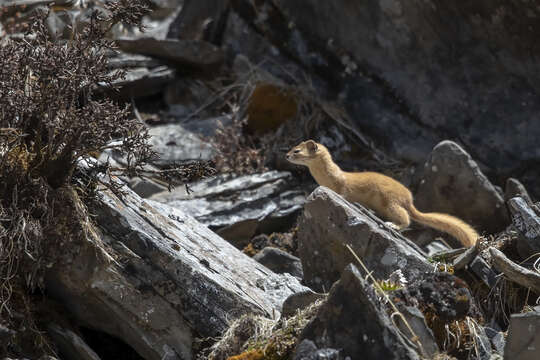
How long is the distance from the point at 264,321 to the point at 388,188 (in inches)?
152

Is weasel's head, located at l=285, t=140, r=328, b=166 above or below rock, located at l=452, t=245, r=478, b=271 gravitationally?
below

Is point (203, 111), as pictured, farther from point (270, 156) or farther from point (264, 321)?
point (264, 321)

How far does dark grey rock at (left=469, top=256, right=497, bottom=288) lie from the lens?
5023 mm

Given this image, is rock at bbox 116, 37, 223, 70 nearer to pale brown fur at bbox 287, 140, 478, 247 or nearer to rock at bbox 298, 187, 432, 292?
pale brown fur at bbox 287, 140, 478, 247

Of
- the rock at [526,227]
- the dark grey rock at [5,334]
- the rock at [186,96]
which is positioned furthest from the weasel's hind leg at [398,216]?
the dark grey rock at [5,334]

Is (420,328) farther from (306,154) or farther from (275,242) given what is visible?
(306,154)

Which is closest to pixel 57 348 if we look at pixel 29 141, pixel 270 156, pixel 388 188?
pixel 29 141

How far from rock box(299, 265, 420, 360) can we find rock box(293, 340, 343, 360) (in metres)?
0.02

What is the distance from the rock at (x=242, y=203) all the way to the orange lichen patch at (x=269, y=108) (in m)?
1.58

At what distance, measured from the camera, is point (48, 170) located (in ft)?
15.7

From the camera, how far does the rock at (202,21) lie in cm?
1163

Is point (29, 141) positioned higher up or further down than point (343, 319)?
higher up

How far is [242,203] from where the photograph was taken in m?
8.23

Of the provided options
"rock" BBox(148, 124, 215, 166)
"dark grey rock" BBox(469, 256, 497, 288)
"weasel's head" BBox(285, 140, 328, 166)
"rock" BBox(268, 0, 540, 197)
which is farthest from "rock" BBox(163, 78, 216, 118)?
"dark grey rock" BBox(469, 256, 497, 288)
